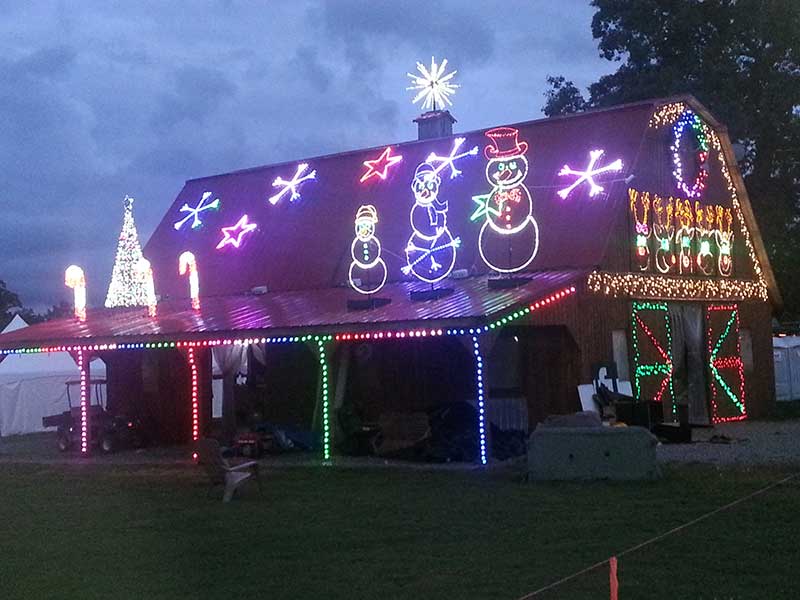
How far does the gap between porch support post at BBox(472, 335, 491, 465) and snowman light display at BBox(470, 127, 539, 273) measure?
4.20 meters

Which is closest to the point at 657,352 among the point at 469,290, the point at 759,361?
the point at 759,361

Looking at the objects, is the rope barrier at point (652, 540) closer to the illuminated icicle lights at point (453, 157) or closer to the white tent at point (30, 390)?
the illuminated icicle lights at point (453, 157)

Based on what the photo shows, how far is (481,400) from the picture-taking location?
15984mm

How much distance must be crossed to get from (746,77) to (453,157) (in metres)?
16.9

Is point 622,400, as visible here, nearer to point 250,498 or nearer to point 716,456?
point 716,456

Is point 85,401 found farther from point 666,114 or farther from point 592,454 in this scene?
point 666,114

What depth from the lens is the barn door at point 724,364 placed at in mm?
22375

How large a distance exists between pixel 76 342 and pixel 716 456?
12189mm

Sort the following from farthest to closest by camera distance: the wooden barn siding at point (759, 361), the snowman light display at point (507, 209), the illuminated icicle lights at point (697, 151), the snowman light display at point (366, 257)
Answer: the wooden barn siding at point (759, 361)
the illuminated icicle lights at point (697, 151)
the snowman light display at point (366, 257)
the snowman light display at point (507, 209)

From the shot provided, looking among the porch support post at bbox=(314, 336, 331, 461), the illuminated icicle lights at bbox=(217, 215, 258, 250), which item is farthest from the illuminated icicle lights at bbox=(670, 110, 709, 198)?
the illuminated icicle lights at bbox=(217, 215, 258, 250)

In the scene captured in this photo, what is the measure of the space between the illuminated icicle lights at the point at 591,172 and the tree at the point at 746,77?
1476cm

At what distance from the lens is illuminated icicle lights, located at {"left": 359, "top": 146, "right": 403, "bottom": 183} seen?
76.7ft

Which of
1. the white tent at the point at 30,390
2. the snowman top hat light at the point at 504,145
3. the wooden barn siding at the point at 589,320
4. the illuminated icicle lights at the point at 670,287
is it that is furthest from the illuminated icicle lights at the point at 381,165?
the white tent at the point at 30,390

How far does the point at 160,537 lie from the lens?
10.8 metres
